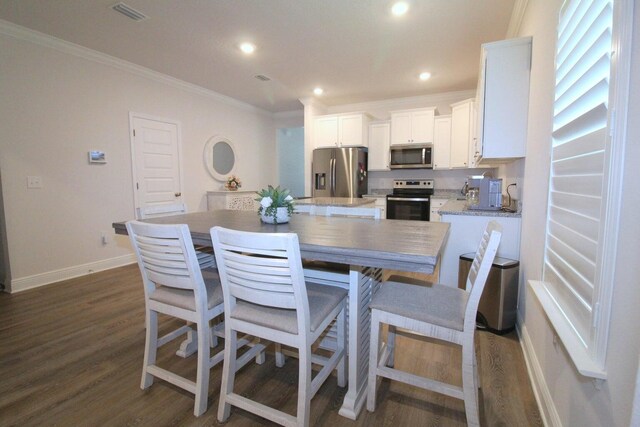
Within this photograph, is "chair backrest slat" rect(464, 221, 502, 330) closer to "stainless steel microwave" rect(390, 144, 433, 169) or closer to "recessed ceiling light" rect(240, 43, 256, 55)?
"recessed ceiling light" rect(240, 43, 256, 55)

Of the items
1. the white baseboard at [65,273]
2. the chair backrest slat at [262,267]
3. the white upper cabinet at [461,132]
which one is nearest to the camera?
the chair backrest slat at [262,267]

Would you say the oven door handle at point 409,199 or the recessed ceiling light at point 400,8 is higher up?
the recessed ceiling light at point 400,8

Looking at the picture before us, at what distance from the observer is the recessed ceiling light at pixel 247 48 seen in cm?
338

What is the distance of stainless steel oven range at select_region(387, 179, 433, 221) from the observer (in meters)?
4.77

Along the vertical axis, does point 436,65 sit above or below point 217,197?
above

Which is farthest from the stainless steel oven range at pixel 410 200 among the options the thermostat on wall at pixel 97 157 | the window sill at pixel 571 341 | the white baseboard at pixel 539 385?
the thermostat on wall at pixel 97 157

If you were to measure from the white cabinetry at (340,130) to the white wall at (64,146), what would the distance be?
7.75ft

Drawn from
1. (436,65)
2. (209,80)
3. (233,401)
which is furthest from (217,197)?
(233,401)

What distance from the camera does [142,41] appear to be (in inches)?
130

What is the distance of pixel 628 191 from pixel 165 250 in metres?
1.68

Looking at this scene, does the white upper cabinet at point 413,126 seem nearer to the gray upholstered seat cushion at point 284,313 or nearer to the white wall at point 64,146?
the white wall at point 64,146

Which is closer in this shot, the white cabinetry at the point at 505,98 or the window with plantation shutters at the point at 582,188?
the window with plantation shutters at the point at 582,188

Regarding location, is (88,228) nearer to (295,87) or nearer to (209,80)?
(209,80)

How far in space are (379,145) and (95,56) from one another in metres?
4.13
